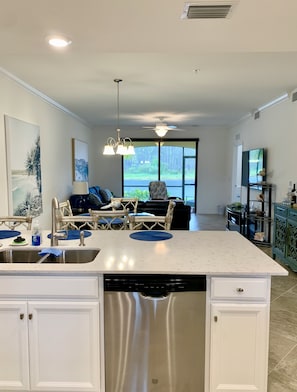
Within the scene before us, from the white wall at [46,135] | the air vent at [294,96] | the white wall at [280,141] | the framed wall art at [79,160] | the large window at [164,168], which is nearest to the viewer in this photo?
the white wall at [46,135]

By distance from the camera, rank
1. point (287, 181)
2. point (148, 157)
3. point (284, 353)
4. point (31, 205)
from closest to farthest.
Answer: point (284, 353), point (31, 205), point (287, 181), point (148, 157)

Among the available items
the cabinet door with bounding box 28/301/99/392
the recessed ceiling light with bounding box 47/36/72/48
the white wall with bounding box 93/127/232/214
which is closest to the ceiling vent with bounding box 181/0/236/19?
the recessed ceiling light with bounding box 47/36/72/48

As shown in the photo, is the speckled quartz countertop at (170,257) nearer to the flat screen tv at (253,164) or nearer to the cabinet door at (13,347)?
the cabinet door at (13,347)

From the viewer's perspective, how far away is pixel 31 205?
473cm

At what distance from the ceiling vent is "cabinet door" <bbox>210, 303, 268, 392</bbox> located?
5.75ft

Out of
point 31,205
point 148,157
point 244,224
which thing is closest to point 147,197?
point 148,157

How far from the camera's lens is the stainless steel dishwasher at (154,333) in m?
1.80

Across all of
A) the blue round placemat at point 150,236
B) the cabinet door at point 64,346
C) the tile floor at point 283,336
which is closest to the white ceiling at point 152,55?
the blue round placemat at point 150,236

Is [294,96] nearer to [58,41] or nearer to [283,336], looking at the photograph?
[283,336]

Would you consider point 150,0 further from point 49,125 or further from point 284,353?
point 49,125

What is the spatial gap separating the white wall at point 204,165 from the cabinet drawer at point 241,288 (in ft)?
26.1

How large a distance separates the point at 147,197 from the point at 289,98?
5649mm

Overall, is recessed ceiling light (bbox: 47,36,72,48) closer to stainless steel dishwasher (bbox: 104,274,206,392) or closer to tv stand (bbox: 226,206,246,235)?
stainless steel dishwasher (bbox: 104,274,206,392)

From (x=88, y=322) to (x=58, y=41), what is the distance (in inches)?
78.5
